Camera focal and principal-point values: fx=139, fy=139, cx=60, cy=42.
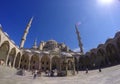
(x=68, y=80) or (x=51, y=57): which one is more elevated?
(x=51, y=57)

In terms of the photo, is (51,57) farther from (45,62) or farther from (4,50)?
(4,50)

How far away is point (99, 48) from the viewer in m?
41.0

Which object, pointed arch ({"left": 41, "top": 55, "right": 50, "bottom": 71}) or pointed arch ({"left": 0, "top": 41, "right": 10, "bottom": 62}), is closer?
pointed arch ({"left": 0, "top": 41, "right": 10, "bottom": 62})

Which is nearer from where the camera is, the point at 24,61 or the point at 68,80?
the point at 68,80

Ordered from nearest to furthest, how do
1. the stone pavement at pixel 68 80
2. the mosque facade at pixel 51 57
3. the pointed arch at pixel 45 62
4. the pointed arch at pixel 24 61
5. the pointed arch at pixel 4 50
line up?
the stone pavement at pixel 68 80 → the pointed arch at pixel 4 50 → the mosque facade at pixel 51 57 → the pointed arch at pixel 24 61 → the pointed arch at pixel 45 62

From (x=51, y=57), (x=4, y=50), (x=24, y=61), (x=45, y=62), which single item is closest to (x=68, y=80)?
(x=4, y=50)

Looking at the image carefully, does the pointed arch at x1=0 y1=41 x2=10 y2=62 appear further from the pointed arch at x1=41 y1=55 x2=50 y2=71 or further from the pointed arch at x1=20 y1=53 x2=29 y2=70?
the pointed arch at x1=41 y1=55 x2=50 y2=71

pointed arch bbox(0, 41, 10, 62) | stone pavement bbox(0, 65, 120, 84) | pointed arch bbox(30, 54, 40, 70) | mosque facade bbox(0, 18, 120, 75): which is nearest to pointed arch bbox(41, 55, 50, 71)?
mosque facade bbox(0, 18, 120, 75)

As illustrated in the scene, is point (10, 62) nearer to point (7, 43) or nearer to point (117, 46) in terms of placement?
point (7, 43)

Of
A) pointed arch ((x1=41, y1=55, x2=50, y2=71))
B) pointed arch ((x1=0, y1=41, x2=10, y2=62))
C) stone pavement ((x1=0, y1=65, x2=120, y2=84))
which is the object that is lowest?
stone pavement ((x1=0, y1=65, x2=120, y2=84))

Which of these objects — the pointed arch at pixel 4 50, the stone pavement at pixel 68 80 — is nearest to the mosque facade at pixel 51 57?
the pointed arch at pixel 4 50

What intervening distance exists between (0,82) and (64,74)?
8.69 metres

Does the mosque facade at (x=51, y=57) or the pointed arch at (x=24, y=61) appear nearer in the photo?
the mosque facade at (x=51, y=57)

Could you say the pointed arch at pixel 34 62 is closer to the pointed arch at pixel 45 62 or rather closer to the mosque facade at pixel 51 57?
the mosque facade at pixel 51 57
